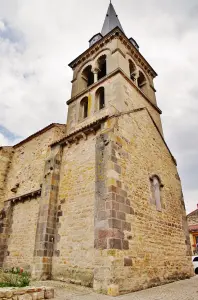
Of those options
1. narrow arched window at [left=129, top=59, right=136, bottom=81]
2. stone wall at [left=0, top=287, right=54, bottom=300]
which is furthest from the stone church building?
stone wall at [left=0, top=287, right=54, bottom=300]

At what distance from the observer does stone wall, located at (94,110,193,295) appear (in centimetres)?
527

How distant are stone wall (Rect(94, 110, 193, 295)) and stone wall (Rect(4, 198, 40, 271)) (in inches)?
141

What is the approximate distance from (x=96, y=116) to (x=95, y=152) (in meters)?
2.80

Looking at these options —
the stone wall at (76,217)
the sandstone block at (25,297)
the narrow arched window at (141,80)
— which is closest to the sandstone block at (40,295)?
the sandstone block at (25,297)

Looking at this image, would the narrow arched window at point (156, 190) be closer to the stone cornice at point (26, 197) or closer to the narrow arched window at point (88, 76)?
the stone cornice at point (26, 197)

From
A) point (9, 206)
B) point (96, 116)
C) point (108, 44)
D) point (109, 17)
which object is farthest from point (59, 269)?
point (109, 17)

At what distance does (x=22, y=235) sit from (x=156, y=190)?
18.2ft

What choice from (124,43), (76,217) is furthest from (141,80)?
(76,217)

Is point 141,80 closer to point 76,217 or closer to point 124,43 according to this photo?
→ point 124,43

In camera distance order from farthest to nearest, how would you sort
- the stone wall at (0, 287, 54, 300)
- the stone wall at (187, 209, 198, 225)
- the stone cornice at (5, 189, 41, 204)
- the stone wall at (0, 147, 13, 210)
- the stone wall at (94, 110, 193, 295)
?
the stone wall at (187, 209, 198, 225), the stone wall at (0, 147, 13, 210), the stone cornice at (5, 189, 41, 204), the stone wall at (94, 110, 193, 295), the stone wall at (0, 287, 54, 300)

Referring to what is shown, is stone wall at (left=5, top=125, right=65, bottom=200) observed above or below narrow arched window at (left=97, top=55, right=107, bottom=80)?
below

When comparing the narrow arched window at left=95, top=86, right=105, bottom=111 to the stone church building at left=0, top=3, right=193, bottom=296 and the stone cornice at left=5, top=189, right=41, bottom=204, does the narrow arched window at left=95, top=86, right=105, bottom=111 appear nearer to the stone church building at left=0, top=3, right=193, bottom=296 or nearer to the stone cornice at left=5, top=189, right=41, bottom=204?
the stone church building at left=0, top=3, right=193, bottom=296

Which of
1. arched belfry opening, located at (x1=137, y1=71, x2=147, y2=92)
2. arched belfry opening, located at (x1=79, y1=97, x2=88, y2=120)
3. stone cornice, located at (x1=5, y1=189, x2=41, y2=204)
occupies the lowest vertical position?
stone cornice, located at (x1=5, y1=189, x2=41, y2=204)

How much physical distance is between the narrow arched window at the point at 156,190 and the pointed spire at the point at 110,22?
12627 mm
